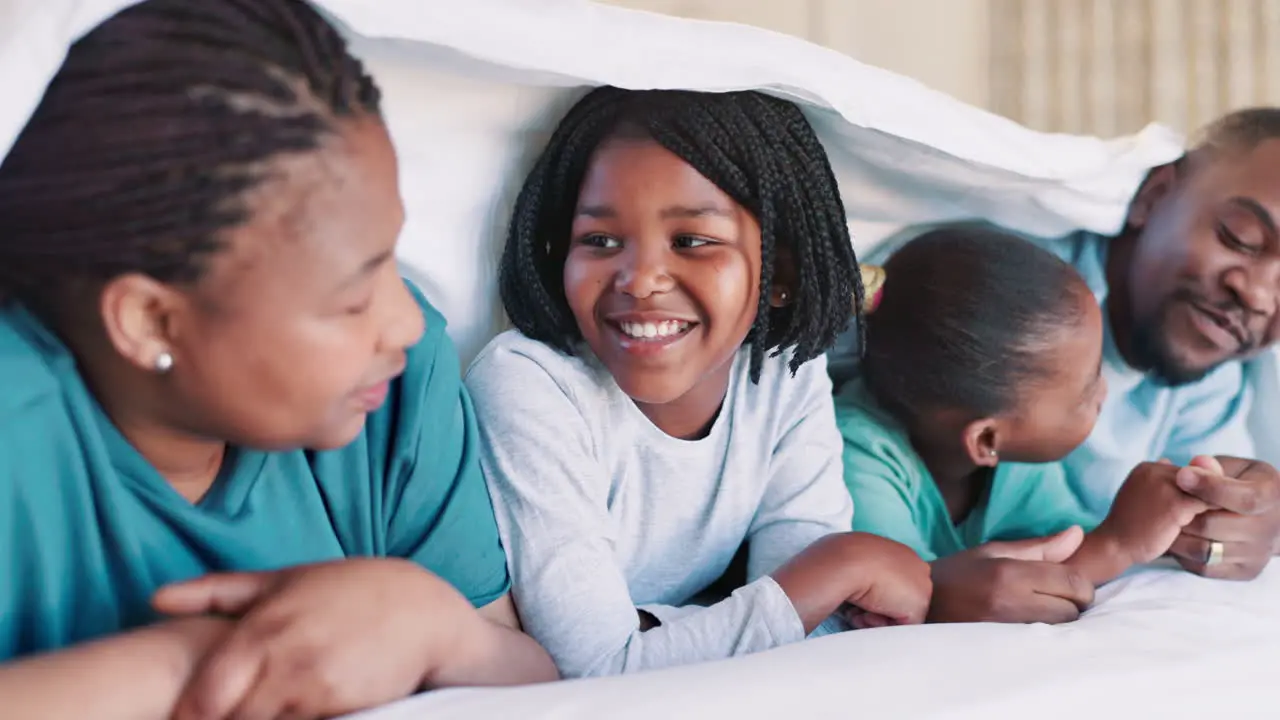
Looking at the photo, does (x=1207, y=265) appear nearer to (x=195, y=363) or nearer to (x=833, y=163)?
(x=833, y=163)

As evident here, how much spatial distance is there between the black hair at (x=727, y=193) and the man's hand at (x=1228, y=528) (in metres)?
0.33

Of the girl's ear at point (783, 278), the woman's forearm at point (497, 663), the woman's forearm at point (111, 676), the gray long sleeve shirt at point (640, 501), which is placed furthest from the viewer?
the girl's ear at point (783, 278)

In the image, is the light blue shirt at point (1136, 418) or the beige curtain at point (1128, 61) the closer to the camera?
the light blue shirt at point (1136, 418)

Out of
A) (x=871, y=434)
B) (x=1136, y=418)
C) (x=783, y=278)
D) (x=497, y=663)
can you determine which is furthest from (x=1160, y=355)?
(x=497, y=663)

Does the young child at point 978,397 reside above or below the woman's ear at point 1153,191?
below

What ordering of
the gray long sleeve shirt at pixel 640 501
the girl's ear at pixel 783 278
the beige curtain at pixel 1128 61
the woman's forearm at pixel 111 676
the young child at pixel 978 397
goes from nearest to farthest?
1. the woman's forearm at pixel 111 676
2. the gray long sleeve shirt at pixel 640 501
3. the girl's ear at pixel 783 278
4. the young child at pixel 978 397
5. the beige curtain at pixel 1128 61

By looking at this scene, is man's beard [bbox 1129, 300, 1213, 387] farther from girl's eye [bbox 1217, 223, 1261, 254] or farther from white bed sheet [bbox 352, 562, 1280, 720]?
white bed sheet [bbox 352, 562, 1280, 720]

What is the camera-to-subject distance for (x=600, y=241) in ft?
2.49

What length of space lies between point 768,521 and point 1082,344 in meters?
Answer: 0.32

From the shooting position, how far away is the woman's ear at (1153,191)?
3.54 feet

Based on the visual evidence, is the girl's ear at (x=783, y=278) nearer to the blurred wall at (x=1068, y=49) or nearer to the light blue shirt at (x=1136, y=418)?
the light blue shirt at (x=1136, y=418)

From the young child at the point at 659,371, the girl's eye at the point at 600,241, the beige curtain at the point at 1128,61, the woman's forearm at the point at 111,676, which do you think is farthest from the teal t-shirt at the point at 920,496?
the beige curtain at the point at 1128,61

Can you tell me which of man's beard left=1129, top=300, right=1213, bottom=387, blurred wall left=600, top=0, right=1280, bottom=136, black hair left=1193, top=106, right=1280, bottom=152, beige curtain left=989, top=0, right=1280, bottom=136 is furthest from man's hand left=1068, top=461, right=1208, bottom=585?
beige curtain left=989, top=0, right=1280, bottom=136

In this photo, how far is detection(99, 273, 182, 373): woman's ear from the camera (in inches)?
18.9
